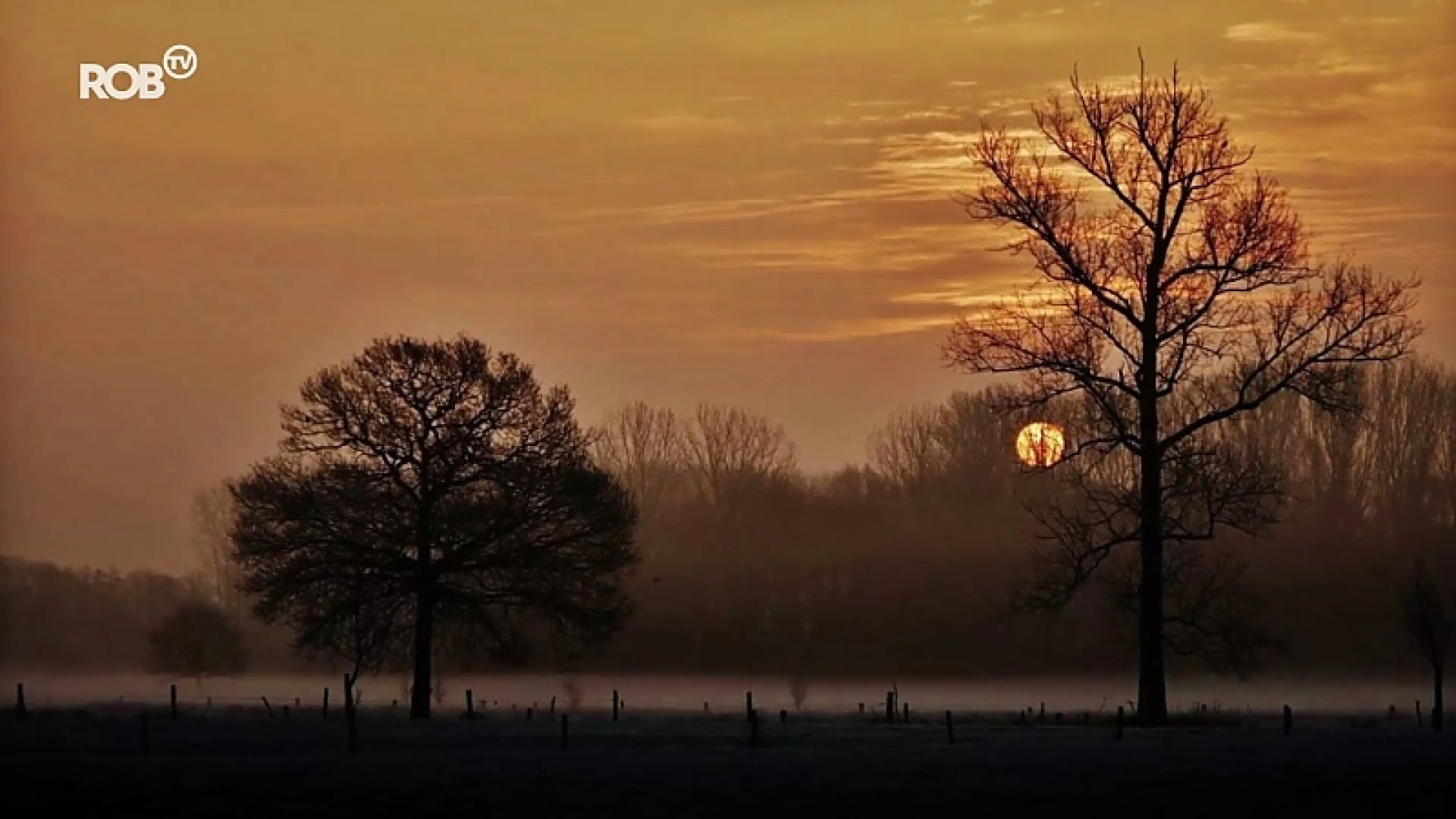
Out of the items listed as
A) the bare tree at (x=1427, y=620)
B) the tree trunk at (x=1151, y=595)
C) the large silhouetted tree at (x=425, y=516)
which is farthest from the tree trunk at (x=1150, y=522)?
the large silhouetted tree at (x=425, y=516)

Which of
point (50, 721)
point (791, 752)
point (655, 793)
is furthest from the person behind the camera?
point (50, 721)

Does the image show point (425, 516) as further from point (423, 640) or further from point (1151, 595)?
point (1151, 595)

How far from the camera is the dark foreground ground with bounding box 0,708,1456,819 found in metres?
36.4

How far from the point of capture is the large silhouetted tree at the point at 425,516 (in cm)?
6319

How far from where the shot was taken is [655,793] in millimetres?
38344

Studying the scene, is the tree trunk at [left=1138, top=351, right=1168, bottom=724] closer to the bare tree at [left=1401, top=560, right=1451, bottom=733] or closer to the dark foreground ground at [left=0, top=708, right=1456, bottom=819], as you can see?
the dark foreground ground at [left=0, top=708, right=1456, bottom=819]

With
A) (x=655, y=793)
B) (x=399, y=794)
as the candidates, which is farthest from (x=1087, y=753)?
(x=399, y=794)

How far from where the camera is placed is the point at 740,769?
139 feet

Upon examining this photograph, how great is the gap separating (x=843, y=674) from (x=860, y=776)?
7752 centimetres

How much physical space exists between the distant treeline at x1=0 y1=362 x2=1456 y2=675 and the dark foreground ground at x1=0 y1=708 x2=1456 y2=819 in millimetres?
51805

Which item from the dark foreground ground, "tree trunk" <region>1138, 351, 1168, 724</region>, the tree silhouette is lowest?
the dark foreground ground

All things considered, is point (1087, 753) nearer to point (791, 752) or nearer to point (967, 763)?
point (967, 763)

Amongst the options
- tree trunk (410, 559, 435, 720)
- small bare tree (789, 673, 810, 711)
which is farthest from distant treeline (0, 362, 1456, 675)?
tree trunk (410, 559, 435, 720)

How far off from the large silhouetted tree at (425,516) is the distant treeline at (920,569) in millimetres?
41701
